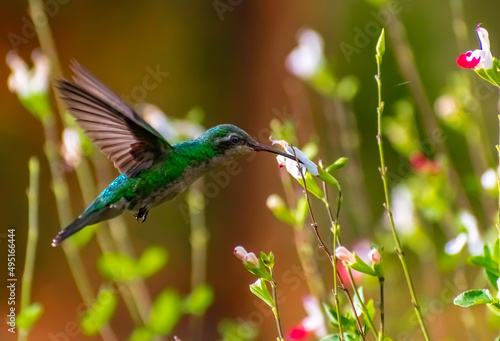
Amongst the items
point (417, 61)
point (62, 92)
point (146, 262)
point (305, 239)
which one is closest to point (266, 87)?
point (417, 61)

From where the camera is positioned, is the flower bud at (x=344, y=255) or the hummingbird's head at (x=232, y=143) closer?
the flower bud at (x=344, y=255)

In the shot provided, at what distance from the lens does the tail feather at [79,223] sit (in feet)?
4.38

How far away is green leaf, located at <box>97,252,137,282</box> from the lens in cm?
179

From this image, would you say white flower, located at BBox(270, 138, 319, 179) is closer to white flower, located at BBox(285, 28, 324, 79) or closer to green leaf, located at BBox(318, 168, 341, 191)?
green leaf, located at BBox(318, 168, 341, 191)

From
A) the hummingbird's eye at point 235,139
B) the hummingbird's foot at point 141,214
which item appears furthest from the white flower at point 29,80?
the hummingbird's eye at point 235,139

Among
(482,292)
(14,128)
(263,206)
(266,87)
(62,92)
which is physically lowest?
(482,292)

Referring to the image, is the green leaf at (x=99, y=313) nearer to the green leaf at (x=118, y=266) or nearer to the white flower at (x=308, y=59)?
the green leaf at (x=118, y=266)

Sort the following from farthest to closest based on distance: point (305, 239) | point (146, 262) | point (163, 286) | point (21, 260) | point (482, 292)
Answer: point (163, 286) < point (21, 260) < point (146, 262) < point (305, 239) < point (482, 292)

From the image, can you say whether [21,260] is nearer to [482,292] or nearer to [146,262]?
[146,262]

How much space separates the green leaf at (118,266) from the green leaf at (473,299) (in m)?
1.05

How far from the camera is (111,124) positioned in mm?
1327

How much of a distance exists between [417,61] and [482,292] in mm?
2968

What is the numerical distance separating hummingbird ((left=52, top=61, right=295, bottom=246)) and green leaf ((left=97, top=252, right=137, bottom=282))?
0.35 metres

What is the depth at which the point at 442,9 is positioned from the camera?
379cm
